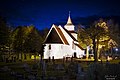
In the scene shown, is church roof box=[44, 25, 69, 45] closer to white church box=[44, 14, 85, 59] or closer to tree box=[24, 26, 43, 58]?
white church box=[44, 14, 85, 59]

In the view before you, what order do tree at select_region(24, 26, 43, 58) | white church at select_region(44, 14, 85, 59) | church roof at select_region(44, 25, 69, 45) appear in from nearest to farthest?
white church at select_region(44, 14, 85, 59), church roof at select_region(44, 25, 69, 45), tree at select_region(24, 26, 43, 58)

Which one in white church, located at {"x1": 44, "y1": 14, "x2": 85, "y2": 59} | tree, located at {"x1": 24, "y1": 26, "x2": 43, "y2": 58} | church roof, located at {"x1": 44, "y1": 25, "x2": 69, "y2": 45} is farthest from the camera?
tree, located at {"x1": 24, "y1": 26, "x2": 43, "y2": 58}

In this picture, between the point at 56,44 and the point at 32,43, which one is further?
the point at 32,43

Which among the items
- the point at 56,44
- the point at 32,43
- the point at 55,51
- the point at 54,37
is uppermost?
the point at 54,37

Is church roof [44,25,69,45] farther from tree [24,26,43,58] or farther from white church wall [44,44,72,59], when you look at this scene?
tree [24,26,43,58]

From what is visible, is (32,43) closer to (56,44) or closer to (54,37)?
(54,37)

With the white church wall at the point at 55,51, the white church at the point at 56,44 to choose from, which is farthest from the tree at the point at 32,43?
the white church wall at the point at 55,51

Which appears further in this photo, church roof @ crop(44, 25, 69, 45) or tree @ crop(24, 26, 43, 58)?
tree @ crop(24, 26, 43, 58)

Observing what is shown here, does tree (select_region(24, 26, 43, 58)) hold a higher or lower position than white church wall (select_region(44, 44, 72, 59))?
higher

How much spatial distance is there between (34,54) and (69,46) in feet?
32.0

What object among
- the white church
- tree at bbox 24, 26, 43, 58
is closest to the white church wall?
the white church

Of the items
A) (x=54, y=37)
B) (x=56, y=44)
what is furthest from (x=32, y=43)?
(x=56, y=44)

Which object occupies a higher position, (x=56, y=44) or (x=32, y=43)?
(x=32, y=43)

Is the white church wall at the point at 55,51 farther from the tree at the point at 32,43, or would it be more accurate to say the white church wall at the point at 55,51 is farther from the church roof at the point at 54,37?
the tree at the point at 32,43
